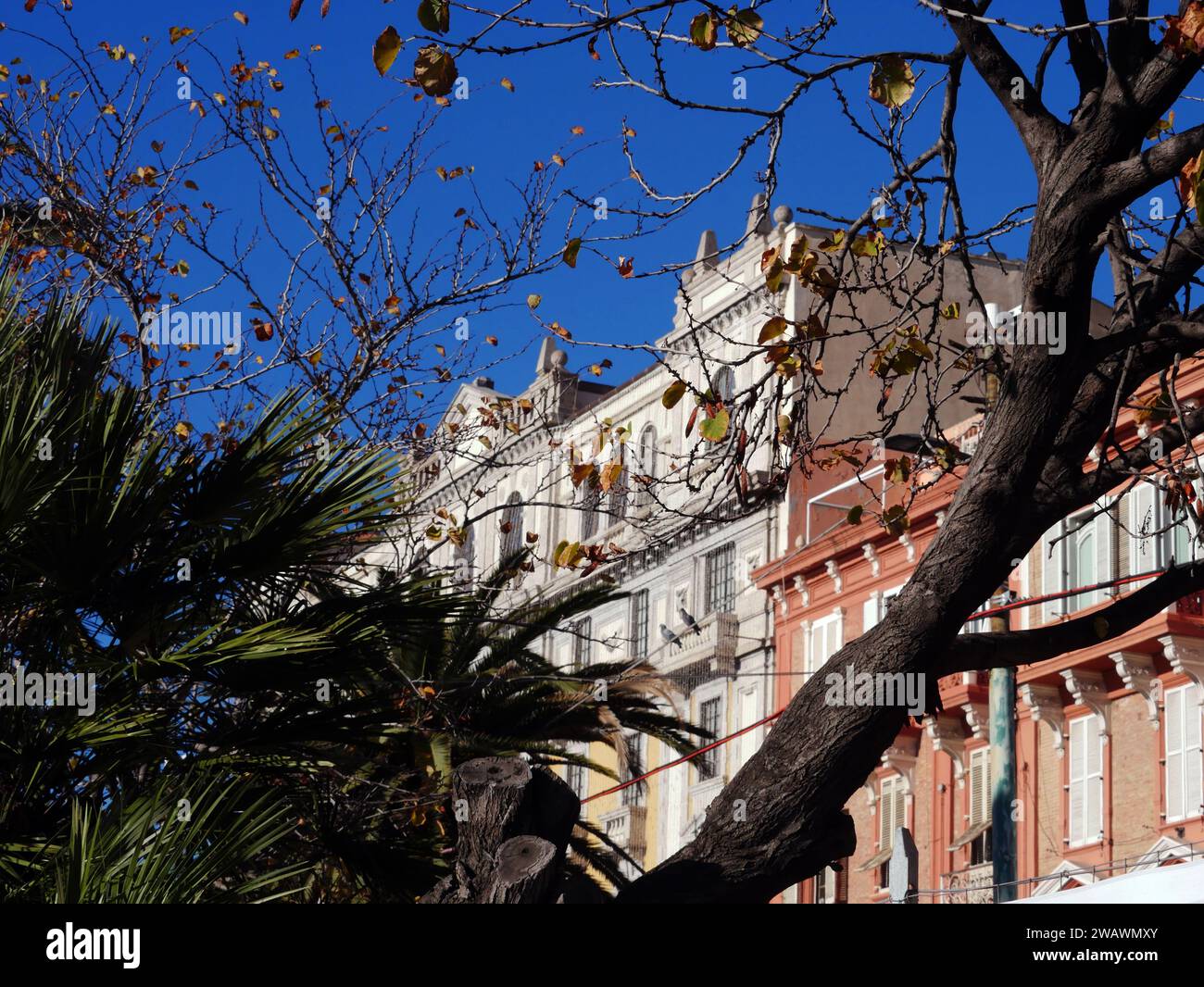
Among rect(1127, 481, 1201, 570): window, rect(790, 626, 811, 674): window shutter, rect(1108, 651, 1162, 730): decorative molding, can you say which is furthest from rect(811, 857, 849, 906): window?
rect(1127, 481, 1201, 570): window

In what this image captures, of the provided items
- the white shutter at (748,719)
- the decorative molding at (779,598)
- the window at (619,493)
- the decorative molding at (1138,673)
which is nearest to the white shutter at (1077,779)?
the decorative molding at (1138,673)

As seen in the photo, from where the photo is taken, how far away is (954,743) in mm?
31906

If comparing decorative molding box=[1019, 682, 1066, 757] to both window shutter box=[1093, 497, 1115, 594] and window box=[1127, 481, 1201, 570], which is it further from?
window box=[1127, 481, 1201, 570]

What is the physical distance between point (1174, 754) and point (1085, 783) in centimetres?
183

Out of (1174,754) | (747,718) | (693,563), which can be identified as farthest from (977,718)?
(693,563)

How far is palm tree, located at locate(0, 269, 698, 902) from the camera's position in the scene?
22.9 ft

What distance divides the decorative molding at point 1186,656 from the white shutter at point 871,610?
7.07 meters

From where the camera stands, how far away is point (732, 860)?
5453 mm

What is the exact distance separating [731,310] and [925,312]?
441 cm

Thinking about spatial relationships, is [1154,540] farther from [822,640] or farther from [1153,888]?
[1153,888]
